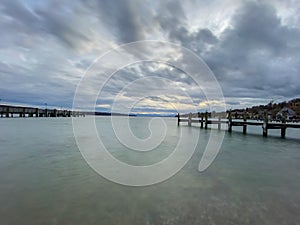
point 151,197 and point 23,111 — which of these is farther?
point 23,111

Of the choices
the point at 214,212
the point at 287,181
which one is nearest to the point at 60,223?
the point at 214,212

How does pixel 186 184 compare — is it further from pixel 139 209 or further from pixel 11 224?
pixel 11 224

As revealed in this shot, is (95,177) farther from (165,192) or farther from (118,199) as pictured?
(165,192)

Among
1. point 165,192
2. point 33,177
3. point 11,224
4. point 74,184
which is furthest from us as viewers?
point 33,177

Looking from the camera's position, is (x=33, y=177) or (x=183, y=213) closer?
(x=183, y=213)

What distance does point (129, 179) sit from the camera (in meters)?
5.23

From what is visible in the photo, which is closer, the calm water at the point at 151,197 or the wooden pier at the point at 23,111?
the calm water at the point at 151,197

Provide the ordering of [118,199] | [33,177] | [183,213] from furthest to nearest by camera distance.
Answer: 1. [33,177]
2. [118,199]
3. [183,213]

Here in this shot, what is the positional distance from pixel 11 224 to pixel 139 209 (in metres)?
2.07

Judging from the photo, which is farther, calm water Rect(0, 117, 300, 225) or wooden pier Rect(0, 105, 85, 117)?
wooden pier Rect(0, 105, 85, 117)

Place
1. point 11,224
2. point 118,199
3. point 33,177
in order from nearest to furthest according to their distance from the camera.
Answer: point 11,224 < point 118,199 < point 33,177

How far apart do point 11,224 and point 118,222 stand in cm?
166

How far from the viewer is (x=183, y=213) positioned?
3250 millimetres

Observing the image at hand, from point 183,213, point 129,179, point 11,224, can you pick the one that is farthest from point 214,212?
point 11,224
